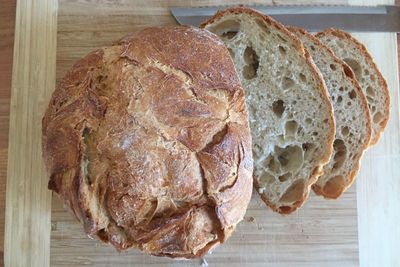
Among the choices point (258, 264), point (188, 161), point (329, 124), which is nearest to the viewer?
point (188, 161)

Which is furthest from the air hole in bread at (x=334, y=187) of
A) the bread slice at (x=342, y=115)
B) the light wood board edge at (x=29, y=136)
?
the light wood board edge at (x=29, y=136)

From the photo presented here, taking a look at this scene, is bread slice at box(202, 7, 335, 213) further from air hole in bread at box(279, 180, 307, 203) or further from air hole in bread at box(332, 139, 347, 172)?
air hole in bread at box(332, 139, 347, 172)

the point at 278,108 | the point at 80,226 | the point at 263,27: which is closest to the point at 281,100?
the point at 278,108

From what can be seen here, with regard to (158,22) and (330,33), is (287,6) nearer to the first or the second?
(330,33)

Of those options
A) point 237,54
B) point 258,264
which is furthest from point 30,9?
point 258,264

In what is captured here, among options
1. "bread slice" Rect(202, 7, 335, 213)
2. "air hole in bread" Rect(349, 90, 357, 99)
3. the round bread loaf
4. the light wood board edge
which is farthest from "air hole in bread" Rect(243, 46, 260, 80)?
the light wood board edge

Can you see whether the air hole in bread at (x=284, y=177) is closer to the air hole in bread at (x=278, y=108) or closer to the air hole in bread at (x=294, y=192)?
the air hole in bread at (x=294, y=192)

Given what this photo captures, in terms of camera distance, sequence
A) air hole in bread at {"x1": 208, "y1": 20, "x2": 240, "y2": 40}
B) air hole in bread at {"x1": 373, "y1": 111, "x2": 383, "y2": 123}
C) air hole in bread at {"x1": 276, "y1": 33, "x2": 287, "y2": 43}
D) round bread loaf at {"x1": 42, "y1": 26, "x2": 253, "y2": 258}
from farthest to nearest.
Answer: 1. air hole in bread at {"x1": 373, "y1": 111, "x2": 383, "y2": 123}
2. air hole in bread at {"x1": 208, "y1": 20, "x2": 240, "y2": 40}
3. air hole in bread at {"x1": 276, "y1": 33, "x2": 287, "y2": 43}
4. round bread loaf at {"x1": 42, "y1": 26, "x2": 253, "y2": 258}
